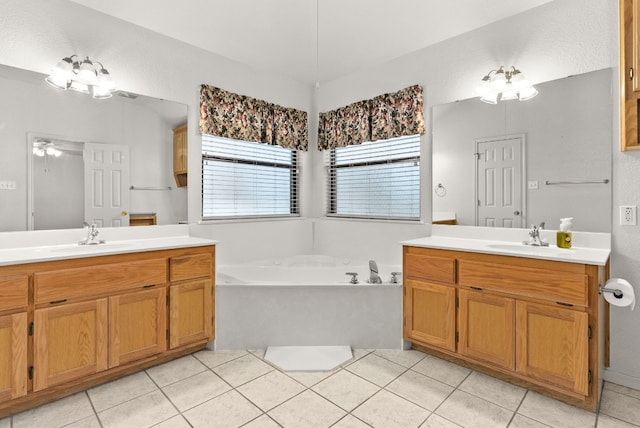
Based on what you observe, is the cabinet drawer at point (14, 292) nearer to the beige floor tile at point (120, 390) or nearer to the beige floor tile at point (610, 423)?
the beige floor tile at point (120, 390)

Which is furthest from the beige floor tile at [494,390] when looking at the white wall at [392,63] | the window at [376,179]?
the window at [376,179]

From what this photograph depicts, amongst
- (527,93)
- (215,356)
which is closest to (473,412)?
(215,356)

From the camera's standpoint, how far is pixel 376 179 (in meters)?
3.59

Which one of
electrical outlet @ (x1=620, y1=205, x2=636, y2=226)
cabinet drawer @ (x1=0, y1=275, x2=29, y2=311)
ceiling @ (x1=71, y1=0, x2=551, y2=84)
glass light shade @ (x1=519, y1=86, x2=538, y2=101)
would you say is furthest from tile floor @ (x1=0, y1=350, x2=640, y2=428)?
ceiling @ (x1=71, y1=0, x2=551, y2=84)

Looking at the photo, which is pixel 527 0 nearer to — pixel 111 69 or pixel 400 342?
pixel 400 342

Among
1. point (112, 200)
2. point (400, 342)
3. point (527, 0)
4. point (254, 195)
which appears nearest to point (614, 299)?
point (400, 342)

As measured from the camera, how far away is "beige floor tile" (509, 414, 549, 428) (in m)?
1.69

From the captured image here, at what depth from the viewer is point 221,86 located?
3.21 meters

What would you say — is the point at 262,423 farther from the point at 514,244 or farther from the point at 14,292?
the point at 514,244

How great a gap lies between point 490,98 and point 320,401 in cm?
254

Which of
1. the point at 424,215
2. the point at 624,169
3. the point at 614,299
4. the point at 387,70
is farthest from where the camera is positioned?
the point at 387,70

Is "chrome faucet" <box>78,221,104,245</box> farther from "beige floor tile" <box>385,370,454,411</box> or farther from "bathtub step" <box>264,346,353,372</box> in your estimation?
"beige floor tile" <box>385,370,454,411</box>

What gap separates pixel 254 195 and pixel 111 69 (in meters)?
1.71

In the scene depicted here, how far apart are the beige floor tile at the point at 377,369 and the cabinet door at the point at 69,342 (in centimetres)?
164
